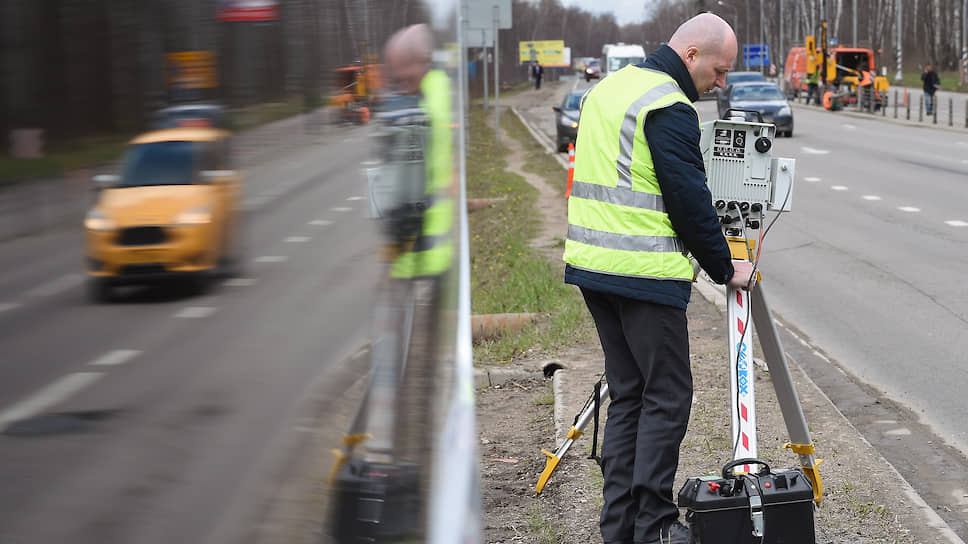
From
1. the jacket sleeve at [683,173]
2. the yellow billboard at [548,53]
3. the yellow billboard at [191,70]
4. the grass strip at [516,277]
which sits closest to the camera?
the yellow billboard at [191,70]

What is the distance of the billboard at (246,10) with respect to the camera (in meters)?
0.98

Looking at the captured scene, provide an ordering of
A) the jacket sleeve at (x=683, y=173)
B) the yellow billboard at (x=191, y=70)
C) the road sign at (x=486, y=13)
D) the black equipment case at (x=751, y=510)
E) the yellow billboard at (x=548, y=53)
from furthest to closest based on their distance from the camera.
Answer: the yellow billboard at (x=548, y=53) < the road sign at (x=486, y=13) < the black equipment case at (x=751, y=510) < the jacket sleeve at (x=683, y=173) < the yellow billboard at (x=191, y=70)

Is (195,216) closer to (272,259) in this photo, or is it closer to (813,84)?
(272,259)

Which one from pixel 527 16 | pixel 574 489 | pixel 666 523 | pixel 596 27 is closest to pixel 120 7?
pixel 666 523

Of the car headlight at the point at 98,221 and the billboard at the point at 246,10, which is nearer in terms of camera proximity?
the car headlight at the point at 98,221

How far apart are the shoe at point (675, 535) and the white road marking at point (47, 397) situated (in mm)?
3010

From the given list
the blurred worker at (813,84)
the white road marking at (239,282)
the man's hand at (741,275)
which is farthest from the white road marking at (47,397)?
the blurred worker at (813,84)

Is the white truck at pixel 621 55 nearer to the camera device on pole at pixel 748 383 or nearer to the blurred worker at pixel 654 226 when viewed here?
the camera device on pole at pixel 748 383

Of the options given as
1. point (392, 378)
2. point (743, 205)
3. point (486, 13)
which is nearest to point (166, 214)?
point (392, 378)

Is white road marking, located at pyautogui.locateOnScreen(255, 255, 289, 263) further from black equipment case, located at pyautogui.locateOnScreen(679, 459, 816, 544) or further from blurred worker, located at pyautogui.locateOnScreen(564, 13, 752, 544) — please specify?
black equipment case, located at pyautogui.locateOnScreen(679, 459, 816, 544)

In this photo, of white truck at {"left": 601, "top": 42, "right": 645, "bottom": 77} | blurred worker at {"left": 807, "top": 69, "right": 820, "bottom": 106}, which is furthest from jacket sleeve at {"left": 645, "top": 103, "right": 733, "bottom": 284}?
blurred worker at {"left": 807, "top": 69, "right": 820, "bottom": 106}

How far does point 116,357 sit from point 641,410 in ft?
9.91

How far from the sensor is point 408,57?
5.83 ft

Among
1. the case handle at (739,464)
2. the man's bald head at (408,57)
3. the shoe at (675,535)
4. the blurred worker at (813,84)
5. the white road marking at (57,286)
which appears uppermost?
the blurred worker at (813,84)
